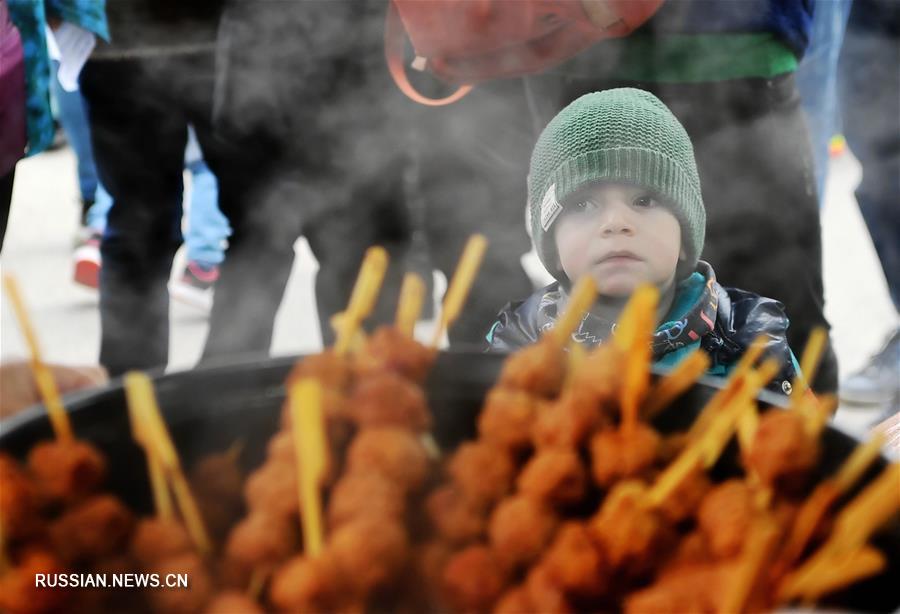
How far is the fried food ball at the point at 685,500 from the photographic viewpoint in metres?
0.68

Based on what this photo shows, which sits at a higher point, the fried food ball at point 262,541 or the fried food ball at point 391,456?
the fried food ball at point 391,456

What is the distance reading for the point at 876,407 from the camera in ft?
8.66

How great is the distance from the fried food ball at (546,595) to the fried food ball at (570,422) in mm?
106

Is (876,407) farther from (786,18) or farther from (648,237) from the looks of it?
(648,237)

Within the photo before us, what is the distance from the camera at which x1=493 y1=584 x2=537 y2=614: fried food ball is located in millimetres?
639

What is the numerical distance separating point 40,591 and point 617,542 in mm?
386

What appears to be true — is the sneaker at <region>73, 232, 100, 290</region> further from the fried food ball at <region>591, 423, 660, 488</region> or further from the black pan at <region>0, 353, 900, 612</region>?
the fried food ball at <region>591, 423, 660, 488</region>

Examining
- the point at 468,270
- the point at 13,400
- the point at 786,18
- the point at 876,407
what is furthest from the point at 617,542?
the point at 876,407

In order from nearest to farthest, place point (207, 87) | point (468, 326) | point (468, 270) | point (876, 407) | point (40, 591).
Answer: point (40, 591), point (468, 270), point (207, 87), point (468, 326), point (876, 407)

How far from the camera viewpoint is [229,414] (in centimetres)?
79

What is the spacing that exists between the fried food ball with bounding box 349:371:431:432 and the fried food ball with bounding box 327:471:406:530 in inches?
1.9

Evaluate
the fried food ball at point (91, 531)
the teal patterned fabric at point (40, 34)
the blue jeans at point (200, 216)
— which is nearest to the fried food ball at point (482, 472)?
the fried food ball at point (91, 531)

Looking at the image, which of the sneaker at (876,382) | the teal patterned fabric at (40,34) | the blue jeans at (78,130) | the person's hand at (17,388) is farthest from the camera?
the blue jeans at (78,130)

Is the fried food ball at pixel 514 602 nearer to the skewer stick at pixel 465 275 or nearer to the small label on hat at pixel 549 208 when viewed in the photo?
the skewer stick at pixel 465 275
